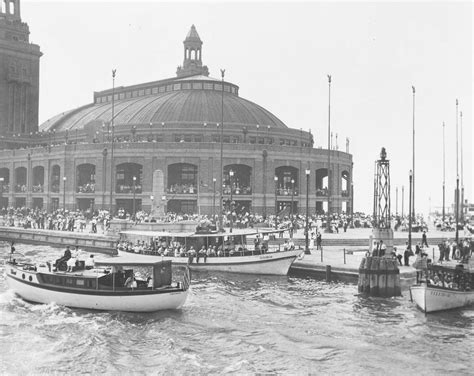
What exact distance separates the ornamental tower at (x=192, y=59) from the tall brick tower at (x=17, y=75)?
28560mm

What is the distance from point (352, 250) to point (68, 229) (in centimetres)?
3366

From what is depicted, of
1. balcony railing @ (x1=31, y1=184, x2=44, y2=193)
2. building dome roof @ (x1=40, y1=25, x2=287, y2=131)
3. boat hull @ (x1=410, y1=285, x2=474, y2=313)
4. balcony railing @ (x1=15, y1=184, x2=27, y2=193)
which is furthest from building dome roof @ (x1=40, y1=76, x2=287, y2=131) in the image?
boat hull @ (x1=410, y1=285, x2=474, y2=313)

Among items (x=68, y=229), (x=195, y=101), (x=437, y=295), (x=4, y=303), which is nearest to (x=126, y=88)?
(x=195, y=101)

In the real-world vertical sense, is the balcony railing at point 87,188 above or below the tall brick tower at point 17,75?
below

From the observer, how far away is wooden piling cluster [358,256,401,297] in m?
34.3

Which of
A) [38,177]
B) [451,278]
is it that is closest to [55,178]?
[38,177]

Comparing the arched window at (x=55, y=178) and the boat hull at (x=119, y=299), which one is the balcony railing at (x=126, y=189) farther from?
the boat hull at (x=119, y=299)

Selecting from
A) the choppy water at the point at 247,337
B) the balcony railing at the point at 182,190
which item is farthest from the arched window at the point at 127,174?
the choppy water at the point at 247,337

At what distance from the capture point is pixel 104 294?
30469 millimetres

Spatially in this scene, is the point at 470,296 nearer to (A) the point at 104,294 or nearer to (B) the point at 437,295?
(B) the point at 437,295

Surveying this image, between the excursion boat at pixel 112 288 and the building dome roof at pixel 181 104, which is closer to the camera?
the excursion boat at pixel 112 288

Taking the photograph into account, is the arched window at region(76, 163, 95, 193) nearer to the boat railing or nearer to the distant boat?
the distant boat

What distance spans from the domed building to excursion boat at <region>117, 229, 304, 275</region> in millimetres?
18265

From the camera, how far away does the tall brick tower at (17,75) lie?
368 feet
